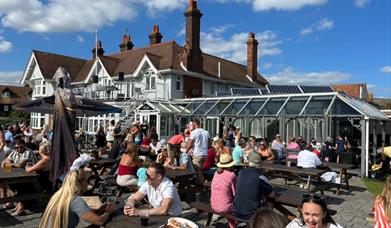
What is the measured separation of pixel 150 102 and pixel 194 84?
5231 millimetres

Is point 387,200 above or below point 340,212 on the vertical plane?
→ above

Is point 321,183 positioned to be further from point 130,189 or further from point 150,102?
point 150,102

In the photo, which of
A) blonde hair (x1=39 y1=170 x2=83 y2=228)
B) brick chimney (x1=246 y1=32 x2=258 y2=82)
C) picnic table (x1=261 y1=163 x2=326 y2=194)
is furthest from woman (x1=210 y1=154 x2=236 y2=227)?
brick chimney (x1=246 y1=32 x2=258 y2=82)

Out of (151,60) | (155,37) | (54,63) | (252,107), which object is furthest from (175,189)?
(54,63)

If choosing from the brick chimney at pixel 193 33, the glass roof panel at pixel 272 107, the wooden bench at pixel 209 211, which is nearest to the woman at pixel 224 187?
the wooden bench at pixel 209 211

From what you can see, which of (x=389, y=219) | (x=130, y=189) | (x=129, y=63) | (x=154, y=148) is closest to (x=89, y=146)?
(x=154, y=148)

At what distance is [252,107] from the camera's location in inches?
695

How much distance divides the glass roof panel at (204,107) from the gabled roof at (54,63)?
20.5 m

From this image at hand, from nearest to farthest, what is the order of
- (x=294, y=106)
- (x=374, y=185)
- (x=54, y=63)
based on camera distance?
(x=374, y=185)
(x=294, y=106)
(x=54, y=63)

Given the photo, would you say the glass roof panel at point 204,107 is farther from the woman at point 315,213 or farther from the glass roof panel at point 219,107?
the woman at point 315,213

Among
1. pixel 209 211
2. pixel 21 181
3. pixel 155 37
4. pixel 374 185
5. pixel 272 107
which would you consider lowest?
pixel 374 185

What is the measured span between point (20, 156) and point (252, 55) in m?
28.3

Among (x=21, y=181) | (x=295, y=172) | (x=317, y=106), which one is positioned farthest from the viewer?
(x=317, y=106)

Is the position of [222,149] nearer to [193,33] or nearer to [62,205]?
→ [62,205]
